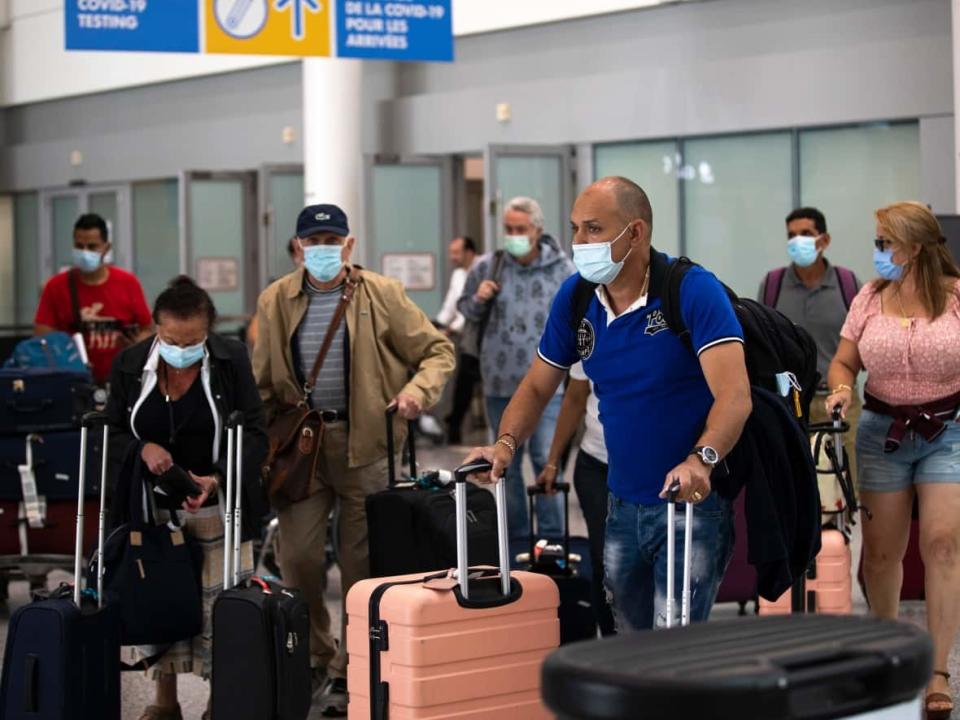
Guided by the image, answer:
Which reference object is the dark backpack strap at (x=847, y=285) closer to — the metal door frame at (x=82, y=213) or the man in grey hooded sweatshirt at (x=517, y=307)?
the man in grey hooded sweatshirt at (x=517, y=307)

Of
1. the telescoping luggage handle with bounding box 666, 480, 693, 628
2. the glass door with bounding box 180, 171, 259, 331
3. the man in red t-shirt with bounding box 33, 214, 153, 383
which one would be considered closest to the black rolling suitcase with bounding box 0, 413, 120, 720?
the telescoping luggage handle with bounding box 666, 480, 693, 628

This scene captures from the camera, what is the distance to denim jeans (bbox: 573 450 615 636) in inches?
239

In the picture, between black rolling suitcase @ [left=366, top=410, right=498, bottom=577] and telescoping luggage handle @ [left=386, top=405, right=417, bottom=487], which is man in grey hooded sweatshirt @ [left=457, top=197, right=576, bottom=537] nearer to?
telescoping luggage handle @ [left=386, top=405, right=417, bottom=487]

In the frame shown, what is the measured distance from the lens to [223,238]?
18.2 meters

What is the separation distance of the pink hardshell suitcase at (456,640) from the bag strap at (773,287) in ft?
13.7

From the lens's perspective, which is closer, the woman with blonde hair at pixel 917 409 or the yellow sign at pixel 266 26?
the woman with blonde hair at pixel 917 409

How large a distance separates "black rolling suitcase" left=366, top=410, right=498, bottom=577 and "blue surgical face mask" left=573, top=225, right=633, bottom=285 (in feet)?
5.15

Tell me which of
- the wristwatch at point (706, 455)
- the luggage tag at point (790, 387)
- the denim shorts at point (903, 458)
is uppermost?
the luggage tag at point (790, 387)

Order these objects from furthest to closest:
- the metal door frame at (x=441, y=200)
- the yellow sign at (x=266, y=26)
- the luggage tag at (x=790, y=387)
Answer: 1. the metal door frame at (x=441, y=200)
2. the yellow sign at (x=266, y=26)
3. the luggage tag at (x=790, y=387)

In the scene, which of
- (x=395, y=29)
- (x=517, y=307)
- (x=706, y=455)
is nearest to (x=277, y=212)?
(x=395, y=29)

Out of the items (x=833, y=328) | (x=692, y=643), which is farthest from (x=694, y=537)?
(x=833, y=328)

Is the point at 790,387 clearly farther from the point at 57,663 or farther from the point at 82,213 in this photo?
the point at 82,213

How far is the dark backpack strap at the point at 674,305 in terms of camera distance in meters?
4.30

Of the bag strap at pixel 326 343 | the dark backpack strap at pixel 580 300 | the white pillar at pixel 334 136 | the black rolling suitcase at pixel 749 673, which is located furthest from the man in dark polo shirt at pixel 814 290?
the white pillar at pixel 334 136
